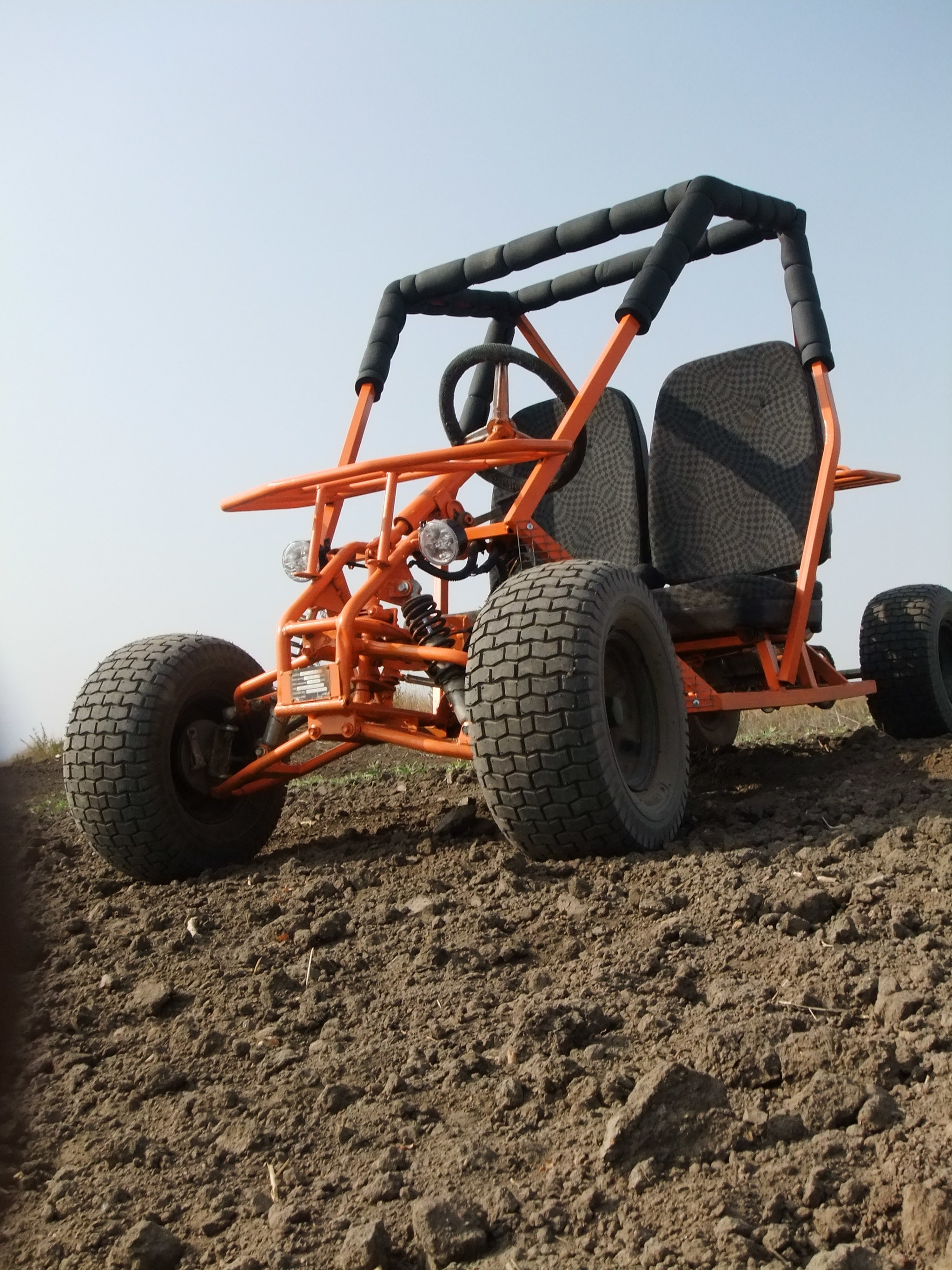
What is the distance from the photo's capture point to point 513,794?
2875 mm

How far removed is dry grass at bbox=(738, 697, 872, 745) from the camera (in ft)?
21.2

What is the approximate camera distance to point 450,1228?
147 cm

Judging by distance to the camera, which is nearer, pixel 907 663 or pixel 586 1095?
pixel 586 1095

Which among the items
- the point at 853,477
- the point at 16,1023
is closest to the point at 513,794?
the point at 16,1023

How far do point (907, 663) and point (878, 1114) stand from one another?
13.3ft

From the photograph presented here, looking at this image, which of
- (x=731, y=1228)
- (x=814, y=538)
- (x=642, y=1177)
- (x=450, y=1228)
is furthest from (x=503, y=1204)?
(x=814, y=538)

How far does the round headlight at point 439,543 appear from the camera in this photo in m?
3.38

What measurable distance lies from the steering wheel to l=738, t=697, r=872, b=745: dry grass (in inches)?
88.2

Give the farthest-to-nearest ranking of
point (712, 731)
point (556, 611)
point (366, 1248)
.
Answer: point (712, 731), point (556, 611), point (366, 1248)

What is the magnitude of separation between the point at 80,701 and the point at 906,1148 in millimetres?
2644

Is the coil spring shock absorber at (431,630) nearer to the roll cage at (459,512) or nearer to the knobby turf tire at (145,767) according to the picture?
the roll cage at (459,512)

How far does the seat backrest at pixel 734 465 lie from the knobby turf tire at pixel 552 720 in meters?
1.99

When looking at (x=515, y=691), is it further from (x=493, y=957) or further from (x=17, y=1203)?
(x=17, y=1203)

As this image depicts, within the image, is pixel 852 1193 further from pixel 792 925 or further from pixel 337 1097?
pixel 792 925
